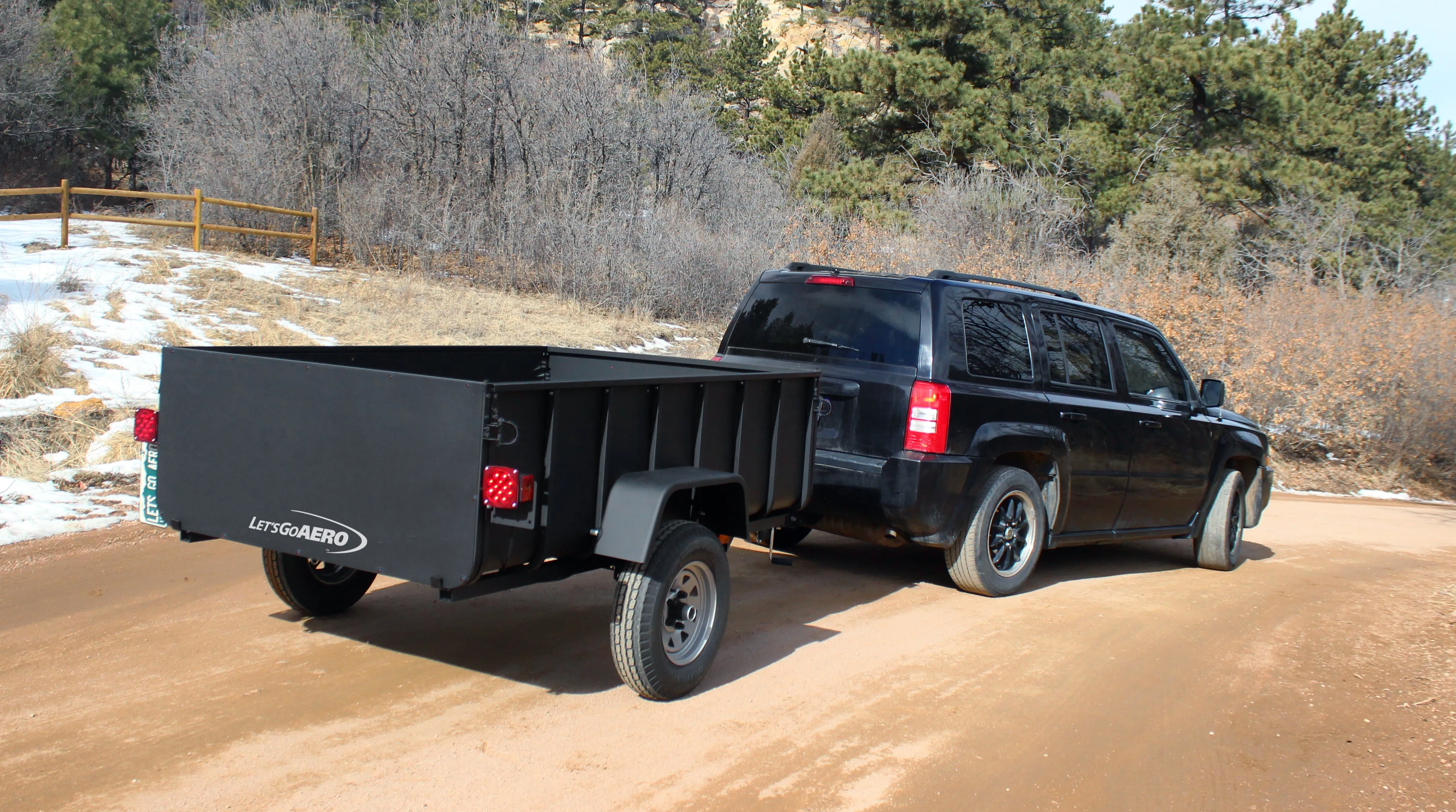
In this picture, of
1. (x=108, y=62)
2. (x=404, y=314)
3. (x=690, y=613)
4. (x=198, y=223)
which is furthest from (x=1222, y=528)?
(x=108, y=62)

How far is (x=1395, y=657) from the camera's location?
6324 mm

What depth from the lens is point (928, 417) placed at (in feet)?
20.8

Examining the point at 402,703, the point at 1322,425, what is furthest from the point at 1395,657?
the point at 1322,425

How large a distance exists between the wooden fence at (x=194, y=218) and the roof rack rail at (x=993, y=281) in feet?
55.8

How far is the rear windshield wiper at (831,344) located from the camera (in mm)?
6734

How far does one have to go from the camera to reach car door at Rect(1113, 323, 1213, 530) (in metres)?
7.84

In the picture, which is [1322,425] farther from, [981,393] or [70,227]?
[70,227]

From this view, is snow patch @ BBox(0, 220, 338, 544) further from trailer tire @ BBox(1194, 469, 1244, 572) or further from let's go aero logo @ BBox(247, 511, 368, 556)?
trailer tire @ BBox(1194, 469, 1244, 572)

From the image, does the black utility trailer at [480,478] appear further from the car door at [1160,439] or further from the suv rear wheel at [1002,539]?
the car door at [1160,439]

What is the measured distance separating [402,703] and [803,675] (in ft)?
6.17

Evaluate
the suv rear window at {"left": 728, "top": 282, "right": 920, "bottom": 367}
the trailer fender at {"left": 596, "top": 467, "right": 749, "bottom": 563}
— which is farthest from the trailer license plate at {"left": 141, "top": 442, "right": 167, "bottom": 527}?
the suv rear window at {"left": 728, "top": 282, "right": 920, "bottom": 367}

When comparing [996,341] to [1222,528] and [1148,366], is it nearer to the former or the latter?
[1148,366]

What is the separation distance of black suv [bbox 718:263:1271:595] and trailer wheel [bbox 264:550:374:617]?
97.7 inches

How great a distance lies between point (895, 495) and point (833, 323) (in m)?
1.24
